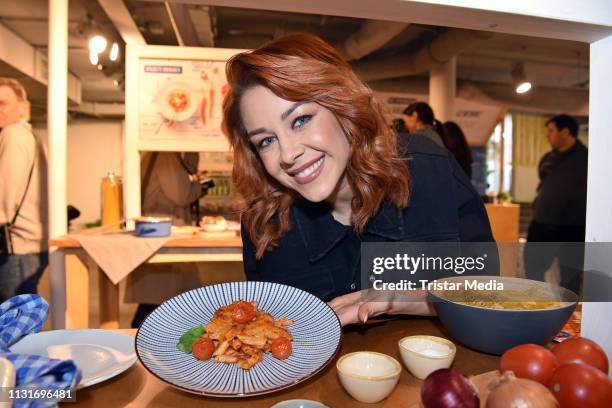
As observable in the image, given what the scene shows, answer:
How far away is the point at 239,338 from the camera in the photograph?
2.60ft

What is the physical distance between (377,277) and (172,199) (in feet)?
8.90

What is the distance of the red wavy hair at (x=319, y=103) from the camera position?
3.50 ft

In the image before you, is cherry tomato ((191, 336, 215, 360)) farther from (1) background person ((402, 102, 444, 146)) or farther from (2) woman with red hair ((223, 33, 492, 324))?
(1) background person ((402, 102, 444, 146))

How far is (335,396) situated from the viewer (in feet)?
2.24

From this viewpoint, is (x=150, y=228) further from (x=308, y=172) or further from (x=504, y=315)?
(x=504, y=315)

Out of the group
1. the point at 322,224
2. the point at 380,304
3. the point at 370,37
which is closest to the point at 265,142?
the point at 322,224

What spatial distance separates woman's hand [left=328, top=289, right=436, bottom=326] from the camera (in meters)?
0.92

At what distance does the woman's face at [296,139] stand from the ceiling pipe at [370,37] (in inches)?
153

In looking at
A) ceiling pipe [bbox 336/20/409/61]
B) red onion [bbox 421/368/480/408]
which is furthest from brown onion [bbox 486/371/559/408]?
ceiling pipe [bbox 336/20/409/61]

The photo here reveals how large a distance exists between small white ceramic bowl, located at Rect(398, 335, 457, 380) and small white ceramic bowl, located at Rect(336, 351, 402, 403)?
0.15 ft

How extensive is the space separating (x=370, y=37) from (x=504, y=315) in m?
4.81

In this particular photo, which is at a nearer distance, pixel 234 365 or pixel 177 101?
pixel 234 365

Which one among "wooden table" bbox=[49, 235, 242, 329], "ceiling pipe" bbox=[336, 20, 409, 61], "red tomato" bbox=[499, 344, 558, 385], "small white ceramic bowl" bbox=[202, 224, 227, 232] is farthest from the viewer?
"ceiling pipe" bbox=[336, 20, 409, 61]

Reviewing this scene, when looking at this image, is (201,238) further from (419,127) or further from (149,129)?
(419,127)
